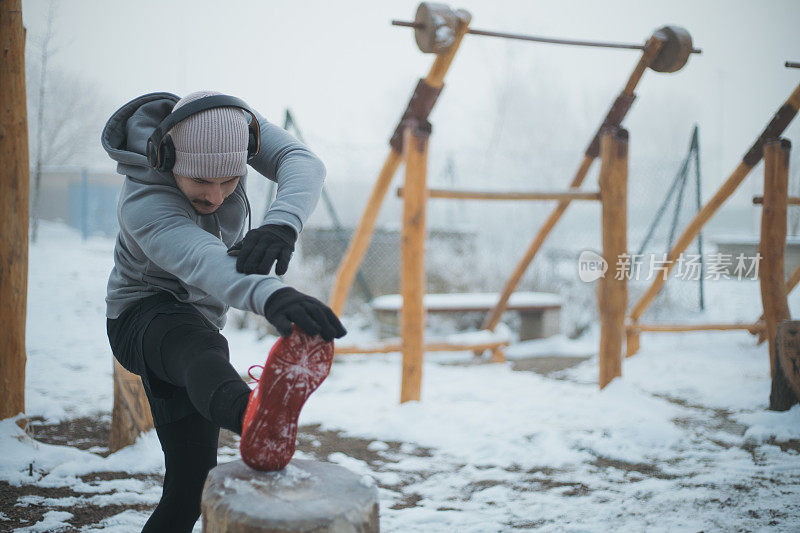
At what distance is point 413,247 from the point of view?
410 cm

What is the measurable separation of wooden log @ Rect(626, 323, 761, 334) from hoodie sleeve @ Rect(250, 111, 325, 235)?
4433mm

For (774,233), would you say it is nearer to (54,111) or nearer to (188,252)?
(188,252)

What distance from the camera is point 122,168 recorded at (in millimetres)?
1721

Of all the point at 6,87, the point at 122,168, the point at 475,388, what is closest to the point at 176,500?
the point at 122,168

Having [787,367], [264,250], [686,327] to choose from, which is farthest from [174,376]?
[686,327]

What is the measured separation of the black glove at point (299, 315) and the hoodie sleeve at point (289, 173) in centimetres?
31

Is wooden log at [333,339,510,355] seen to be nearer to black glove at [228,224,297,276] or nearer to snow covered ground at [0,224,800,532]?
snow covered ground at [0,224,800,532]

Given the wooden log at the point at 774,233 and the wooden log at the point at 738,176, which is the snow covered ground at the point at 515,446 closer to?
the wooden log at the point at 774,233

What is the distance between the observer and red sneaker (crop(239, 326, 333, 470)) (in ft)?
4.29

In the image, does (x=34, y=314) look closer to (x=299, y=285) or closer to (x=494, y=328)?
(x=299, y=285)

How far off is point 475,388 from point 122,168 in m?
3.72

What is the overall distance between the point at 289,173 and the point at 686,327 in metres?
4.65

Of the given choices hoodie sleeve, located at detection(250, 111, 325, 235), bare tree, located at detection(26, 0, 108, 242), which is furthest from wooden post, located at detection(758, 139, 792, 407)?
bare tree, located at detection(26, 0, 108, 242)

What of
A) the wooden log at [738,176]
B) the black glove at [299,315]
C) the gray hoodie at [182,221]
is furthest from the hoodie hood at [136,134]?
the wooden log at [738,176]
